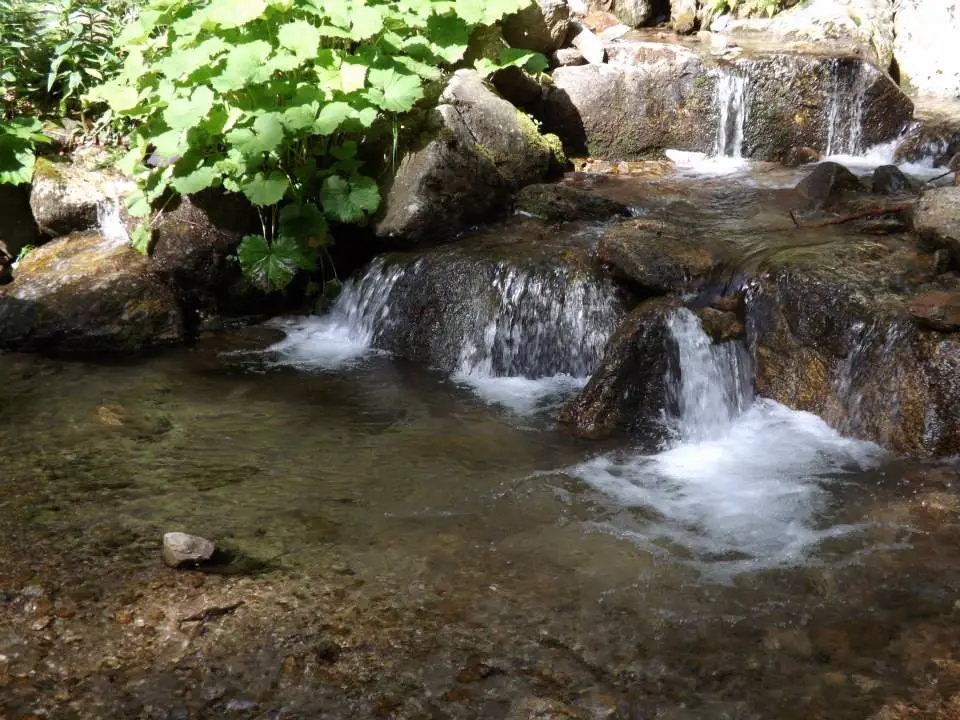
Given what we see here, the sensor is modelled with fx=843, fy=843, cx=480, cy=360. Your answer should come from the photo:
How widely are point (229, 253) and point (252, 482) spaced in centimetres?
323

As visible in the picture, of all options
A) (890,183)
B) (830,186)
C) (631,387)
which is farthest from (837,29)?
(631,387)

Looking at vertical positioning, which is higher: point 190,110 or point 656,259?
point 190,110

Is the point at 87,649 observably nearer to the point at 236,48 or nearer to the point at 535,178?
the point at 236,48

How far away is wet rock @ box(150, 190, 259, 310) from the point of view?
22.9ft

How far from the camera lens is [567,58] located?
986cm

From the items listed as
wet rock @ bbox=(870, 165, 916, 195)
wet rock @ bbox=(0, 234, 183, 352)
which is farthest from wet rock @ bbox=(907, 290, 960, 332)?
wet rock @ bbox=(0, 234, 183, 352)

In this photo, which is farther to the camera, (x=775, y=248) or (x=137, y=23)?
(x=137, y=23)

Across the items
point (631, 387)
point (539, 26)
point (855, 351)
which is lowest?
point (631, 387)

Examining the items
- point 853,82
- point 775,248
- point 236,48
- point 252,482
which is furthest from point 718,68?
point 252,482

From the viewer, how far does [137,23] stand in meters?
7.13

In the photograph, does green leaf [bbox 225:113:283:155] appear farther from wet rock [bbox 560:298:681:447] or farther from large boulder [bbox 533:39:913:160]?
large boulder [bbox 533:39:913:160]

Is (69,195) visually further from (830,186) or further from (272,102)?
(830,186)

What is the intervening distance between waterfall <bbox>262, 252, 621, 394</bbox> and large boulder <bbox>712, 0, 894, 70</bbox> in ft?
19.1

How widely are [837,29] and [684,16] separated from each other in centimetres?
248
